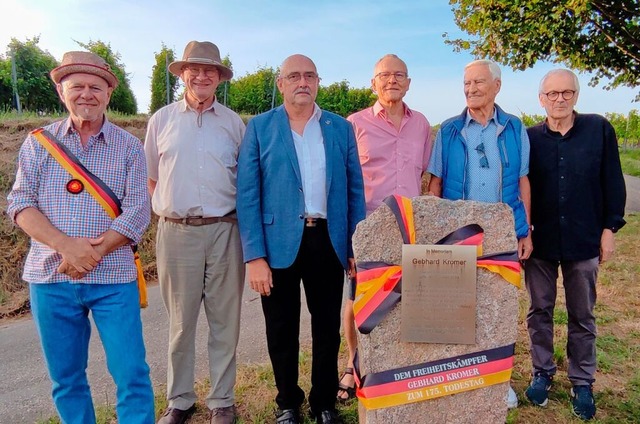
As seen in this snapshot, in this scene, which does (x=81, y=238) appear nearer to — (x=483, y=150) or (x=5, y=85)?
(x=483, y=150)

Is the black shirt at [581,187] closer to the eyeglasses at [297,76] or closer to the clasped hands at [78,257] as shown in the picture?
the eyeglasses at [297,76]

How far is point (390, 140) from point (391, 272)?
3.76ft

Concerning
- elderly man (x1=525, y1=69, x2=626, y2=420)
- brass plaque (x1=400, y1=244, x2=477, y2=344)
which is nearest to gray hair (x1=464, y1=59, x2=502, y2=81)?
elderly man (x1=525, y1=69, x2=626, y2=420)

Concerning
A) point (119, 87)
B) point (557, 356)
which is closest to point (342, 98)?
point (119, 87)

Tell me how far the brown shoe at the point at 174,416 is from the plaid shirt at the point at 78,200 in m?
1.11

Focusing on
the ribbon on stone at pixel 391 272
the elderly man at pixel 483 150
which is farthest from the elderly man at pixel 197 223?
the elderly man at pixel 483 150

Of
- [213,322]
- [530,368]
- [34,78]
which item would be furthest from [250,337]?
[34,78]

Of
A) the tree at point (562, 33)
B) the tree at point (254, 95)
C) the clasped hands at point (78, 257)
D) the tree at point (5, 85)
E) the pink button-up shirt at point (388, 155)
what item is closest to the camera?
the clasped hands at point (78, 257)

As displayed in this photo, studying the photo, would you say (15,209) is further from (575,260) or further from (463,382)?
(575,260)

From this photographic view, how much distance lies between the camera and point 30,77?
1347cm

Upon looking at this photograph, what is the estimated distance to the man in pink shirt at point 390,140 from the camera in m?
3.41

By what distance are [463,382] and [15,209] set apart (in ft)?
8.08

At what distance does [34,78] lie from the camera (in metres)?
13.5

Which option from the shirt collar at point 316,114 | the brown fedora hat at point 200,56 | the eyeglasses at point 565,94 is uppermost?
the brown fedora hat at point 200,56
